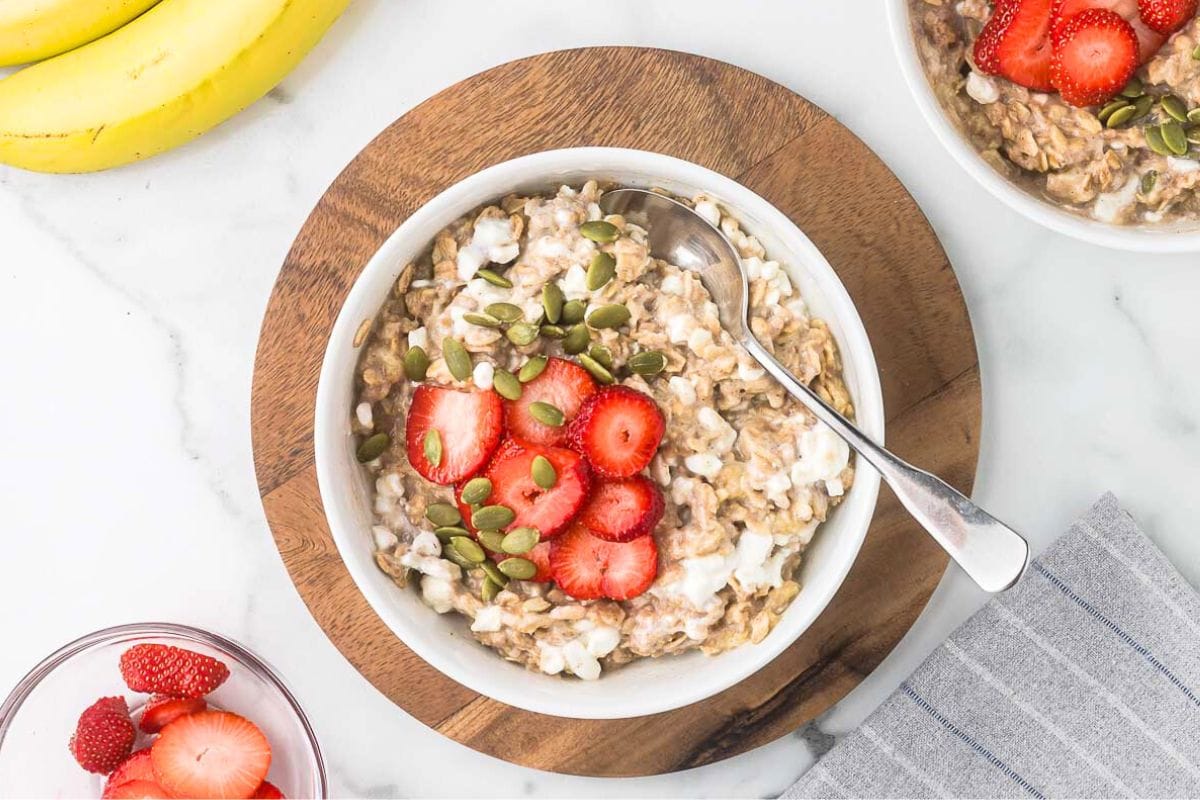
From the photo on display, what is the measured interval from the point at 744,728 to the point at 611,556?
1.32 ft

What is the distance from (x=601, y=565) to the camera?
1.34m

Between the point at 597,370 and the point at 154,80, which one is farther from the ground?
the point at 154,80

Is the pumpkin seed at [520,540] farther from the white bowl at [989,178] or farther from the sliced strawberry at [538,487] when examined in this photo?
the white bowl at [989,178]

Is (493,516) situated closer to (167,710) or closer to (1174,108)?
(167,710)

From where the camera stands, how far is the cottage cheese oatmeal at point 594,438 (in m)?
1.33

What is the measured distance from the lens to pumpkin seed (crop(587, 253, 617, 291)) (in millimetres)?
1326

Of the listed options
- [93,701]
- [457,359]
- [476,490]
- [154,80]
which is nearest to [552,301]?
[457,359]

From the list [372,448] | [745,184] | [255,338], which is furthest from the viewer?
[255,338]

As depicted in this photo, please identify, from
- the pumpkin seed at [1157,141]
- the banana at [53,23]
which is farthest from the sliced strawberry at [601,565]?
the banana at [53,23]

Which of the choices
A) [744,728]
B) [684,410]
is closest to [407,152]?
[684,410]

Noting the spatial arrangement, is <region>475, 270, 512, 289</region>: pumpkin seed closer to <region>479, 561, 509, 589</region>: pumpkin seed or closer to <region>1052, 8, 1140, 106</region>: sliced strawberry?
<region>479, 561, 509, 589</region>: pumpkin seed

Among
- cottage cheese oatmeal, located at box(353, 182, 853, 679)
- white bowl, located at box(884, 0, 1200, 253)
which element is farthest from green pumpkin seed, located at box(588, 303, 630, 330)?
white bowl, located at box(884, 0, 1200, 253)

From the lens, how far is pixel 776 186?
151cm

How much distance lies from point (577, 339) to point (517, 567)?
28 cm
